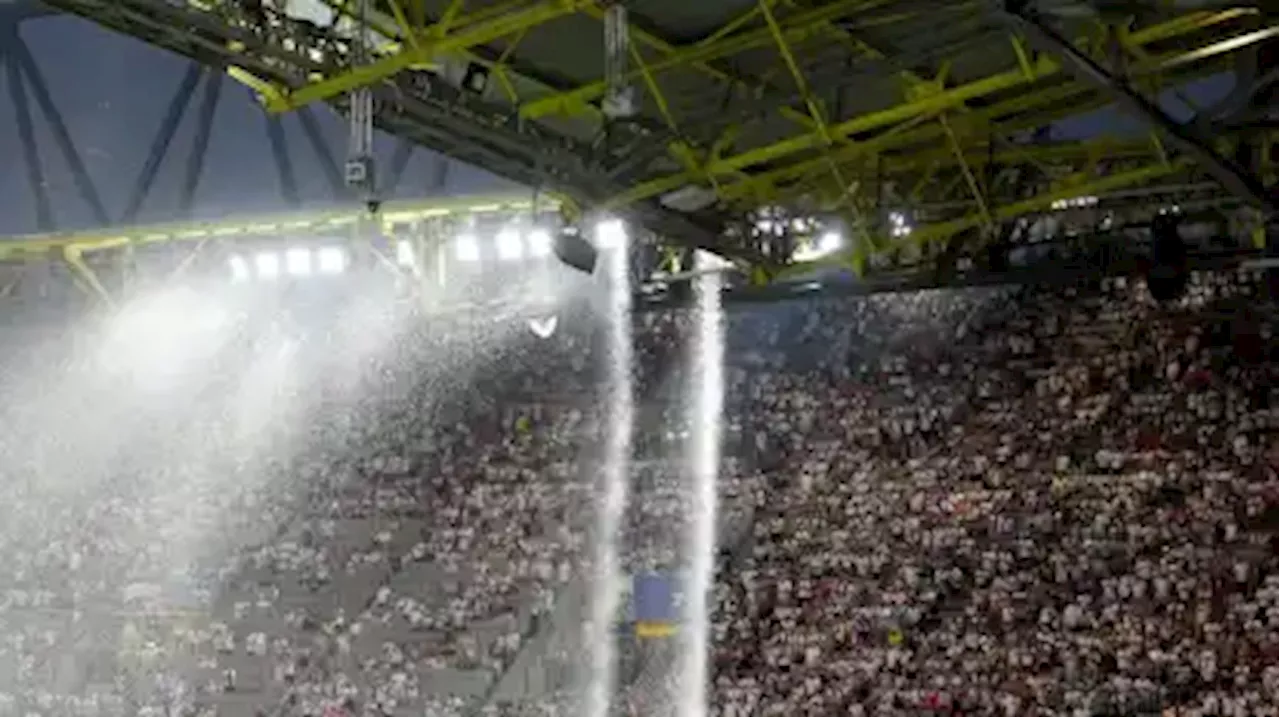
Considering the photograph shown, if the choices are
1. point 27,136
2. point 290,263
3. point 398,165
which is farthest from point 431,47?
point 27,136

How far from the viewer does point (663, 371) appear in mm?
28188

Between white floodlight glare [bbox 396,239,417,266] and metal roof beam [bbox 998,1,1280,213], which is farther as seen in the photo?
white floodlight glare [bbox 396,239,417,266]

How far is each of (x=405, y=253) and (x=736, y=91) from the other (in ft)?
46.1

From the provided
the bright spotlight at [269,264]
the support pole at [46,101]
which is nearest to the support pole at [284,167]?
the bright spotlight at [269,264]

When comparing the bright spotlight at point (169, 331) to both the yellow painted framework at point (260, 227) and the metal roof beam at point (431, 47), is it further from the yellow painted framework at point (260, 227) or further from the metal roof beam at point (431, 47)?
the metal roof beam at point (431, 47)

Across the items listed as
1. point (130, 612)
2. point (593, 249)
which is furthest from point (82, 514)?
point (593, 249)

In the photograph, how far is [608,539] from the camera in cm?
2495

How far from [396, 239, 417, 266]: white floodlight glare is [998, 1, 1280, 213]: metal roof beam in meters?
15.8

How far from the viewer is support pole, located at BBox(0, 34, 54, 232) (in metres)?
34.8

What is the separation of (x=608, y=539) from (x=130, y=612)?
24.3 feet

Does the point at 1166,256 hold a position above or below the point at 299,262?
below

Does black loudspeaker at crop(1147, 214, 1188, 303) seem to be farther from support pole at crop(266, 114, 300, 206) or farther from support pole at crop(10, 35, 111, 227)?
support pole at crop(10, 35, 111, 227)

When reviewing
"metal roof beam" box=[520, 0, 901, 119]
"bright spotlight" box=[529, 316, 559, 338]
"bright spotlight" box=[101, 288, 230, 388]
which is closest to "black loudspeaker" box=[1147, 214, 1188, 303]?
"metal roof beam" box=[520, 0, 901, 119]

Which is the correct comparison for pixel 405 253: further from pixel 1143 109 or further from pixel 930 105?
pixel 1143 109
